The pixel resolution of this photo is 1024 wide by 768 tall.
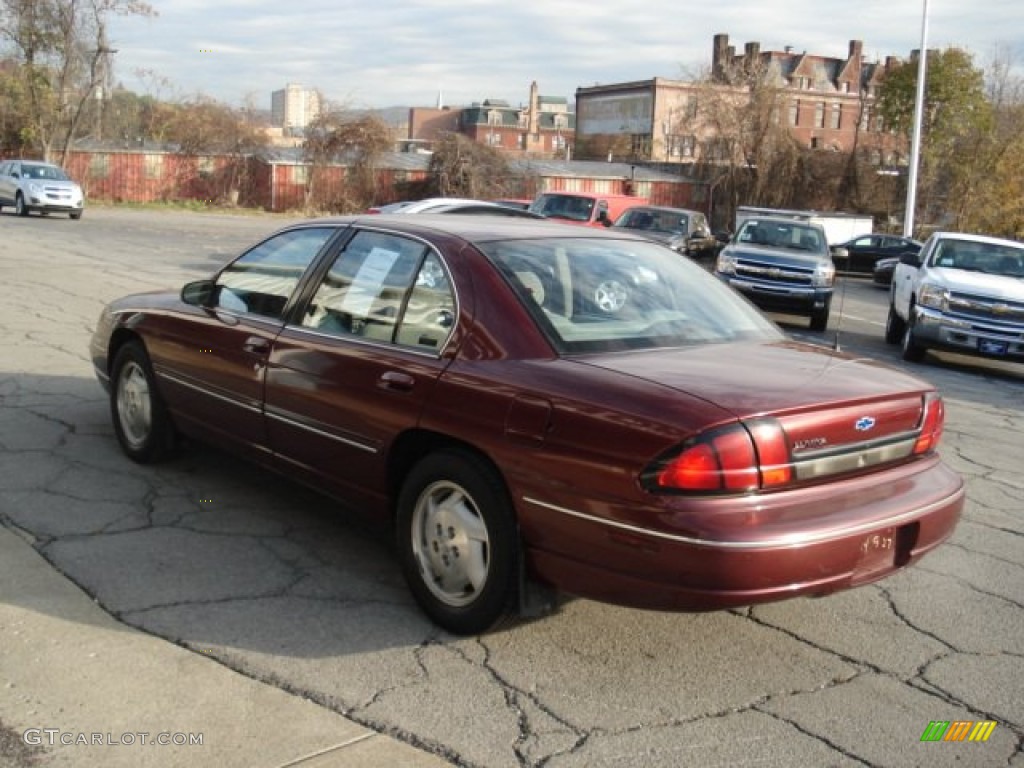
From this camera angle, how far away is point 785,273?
593 inches

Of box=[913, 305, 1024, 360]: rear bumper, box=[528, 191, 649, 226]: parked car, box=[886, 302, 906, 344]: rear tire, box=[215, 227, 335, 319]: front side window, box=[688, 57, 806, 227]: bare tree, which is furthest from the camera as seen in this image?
box=[688, 57, 806, 227]: bare tree

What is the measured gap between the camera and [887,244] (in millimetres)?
29562

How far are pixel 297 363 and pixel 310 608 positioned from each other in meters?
1.09

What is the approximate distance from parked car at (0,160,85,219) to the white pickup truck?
84.9ft

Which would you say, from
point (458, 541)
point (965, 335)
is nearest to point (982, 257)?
A: point (965, 335)

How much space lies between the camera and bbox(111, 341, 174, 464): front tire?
582 cm

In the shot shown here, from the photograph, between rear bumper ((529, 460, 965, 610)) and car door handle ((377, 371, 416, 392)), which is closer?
rear bumper ((529, 460, 965, 610))

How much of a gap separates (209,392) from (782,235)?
1274cm

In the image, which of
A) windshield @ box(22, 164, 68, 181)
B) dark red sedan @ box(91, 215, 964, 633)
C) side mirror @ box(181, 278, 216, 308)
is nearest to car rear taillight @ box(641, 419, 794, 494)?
dark red sedan @ box(91, 215, 964, 633)

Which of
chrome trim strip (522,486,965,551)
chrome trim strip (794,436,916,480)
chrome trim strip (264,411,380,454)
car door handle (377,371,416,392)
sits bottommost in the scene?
chrome trim strip (522,486,965,551)

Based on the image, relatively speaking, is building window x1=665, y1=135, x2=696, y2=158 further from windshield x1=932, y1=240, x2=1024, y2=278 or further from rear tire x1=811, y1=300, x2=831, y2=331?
windshield x1=932, y1=240, x2=1024, y2=278

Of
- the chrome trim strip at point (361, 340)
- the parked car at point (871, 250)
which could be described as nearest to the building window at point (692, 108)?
the parked car at point (871, 250)

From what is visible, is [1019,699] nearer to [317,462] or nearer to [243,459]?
[317,462]

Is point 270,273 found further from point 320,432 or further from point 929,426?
point 929,426
